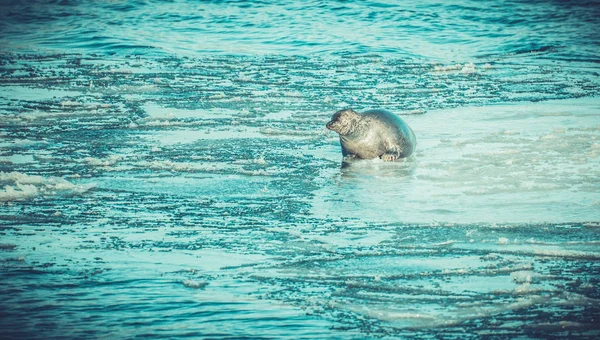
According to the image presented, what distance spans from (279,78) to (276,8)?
12.4 m

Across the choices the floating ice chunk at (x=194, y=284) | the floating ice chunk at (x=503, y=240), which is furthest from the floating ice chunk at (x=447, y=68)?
the floating ice chunk at (x=194, y=284)

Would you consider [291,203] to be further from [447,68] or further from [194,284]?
[447,68]

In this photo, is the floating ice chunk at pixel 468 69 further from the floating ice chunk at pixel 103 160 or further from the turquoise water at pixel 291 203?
the floating ice chunk at pixel 103 160

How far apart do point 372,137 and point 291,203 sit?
2.15m

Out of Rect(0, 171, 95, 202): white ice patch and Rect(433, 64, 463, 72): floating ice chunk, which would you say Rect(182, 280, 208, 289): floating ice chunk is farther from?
Rect(433, 64, 463, 72): floating ice chunk

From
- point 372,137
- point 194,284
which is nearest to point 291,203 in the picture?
point 194,284

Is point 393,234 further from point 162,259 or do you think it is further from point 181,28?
point 181,28

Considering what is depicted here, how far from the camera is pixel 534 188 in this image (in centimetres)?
788

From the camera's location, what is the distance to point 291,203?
24.7 ft

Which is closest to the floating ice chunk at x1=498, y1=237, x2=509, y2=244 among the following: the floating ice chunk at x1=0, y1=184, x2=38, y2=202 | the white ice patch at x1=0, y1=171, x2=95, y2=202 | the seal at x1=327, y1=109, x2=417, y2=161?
the seal at x1=327, y1=109, x2=417, y2=161

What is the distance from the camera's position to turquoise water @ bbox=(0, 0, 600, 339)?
523 centimetres

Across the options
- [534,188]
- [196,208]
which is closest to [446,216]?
[534,188]

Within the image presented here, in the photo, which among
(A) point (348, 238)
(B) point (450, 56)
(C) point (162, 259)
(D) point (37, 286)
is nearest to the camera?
(D) point (37, 286)

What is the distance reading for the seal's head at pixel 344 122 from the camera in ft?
30.8
